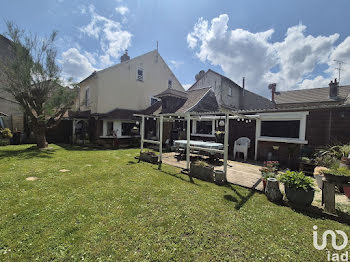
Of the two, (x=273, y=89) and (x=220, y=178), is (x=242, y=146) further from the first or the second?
(x=273, y=89)

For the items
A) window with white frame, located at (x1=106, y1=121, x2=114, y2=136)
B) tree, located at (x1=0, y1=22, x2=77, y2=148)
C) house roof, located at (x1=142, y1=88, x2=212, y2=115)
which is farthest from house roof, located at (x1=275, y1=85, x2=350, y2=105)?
tree, located at (x1=0, y1=22, x2=77, y2=148)

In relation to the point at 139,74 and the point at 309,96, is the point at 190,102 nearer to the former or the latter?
the point at 139,74

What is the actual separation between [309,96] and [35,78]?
3156cm

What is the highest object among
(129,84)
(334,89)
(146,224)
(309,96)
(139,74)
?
(139,74)

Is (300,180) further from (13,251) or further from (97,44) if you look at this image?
(97,44)

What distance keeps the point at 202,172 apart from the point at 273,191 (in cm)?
233

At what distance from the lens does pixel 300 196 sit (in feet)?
Result: 12.2

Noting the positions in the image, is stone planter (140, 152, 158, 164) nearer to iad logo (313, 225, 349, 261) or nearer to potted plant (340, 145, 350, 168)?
iad logo (313, 225, 349, 261)

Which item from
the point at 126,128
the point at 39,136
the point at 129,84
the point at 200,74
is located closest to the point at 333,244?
the point at 126,128

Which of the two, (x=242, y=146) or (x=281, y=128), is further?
(x=242, y=146)

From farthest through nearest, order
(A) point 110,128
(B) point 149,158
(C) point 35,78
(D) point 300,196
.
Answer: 1. (A) point 110,128
2. (C) point 35,78
3. (B) point 149,158
4. (D) point 300,196

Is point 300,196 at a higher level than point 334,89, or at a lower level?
lower

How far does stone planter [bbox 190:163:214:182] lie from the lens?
563cm

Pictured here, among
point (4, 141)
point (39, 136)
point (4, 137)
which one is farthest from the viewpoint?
point (4, 137)
